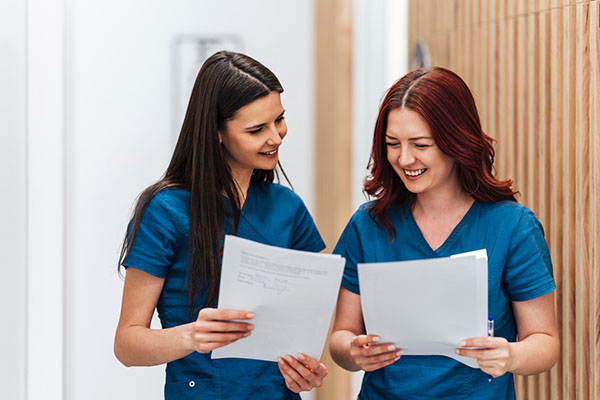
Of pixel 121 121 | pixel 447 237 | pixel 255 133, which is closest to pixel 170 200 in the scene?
pixel 255 133

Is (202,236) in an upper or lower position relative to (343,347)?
upper

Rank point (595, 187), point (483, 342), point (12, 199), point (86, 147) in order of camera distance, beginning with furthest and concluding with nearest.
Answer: point (86, 147), point (12, 199), point (595, 187), point (483, 342)

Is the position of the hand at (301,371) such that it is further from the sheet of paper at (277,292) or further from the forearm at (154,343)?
the forearm at (154,343)

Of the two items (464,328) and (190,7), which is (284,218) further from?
(190,7)

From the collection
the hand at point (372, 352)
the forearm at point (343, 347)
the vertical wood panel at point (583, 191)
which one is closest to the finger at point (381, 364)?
the hand at point (372, 352)

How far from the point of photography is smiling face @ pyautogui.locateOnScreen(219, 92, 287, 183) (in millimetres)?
1853

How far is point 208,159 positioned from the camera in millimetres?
1836

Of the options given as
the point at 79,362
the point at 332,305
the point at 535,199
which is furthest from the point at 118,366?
the point at 535,199

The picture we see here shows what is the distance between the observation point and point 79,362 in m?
3.06

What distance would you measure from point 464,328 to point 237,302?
0.54 metres

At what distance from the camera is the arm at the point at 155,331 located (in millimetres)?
1670

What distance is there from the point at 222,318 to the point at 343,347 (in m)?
0.36

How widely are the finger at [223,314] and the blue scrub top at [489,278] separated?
410 millimetres

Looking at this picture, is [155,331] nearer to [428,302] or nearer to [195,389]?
[195,389]
